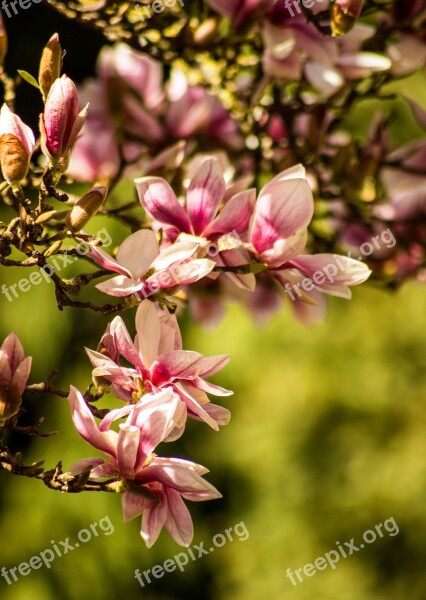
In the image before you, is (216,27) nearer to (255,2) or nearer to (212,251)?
(255,2)

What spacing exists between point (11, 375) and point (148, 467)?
0.12 m

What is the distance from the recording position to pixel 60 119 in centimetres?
56

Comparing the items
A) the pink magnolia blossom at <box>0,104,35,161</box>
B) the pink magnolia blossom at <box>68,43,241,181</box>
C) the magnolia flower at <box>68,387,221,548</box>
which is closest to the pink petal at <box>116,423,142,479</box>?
the magnolia flower at <box>68,387,221,548</box>

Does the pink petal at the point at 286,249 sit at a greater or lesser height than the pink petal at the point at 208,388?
greater

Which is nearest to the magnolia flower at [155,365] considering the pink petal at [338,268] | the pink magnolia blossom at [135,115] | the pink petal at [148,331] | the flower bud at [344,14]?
the pink petal at [148,331]

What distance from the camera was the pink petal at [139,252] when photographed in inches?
22.6

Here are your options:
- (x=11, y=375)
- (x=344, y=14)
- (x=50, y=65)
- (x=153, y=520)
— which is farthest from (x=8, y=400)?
(x=344, y=14)

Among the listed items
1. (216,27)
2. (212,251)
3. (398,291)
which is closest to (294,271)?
(212,251)

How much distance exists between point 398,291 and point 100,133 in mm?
407

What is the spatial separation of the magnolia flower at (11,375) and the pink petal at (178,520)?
12 cm

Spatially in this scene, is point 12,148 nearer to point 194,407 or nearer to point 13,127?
point 13,127

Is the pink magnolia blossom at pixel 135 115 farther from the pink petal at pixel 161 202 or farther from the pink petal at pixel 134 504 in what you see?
the pink petal at pixel 134 504

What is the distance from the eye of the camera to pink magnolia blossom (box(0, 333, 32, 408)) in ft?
1.88

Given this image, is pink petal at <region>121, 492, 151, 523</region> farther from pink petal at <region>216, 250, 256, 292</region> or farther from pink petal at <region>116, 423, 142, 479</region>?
pink petal at <region>216, 250, 256, 292</region>
